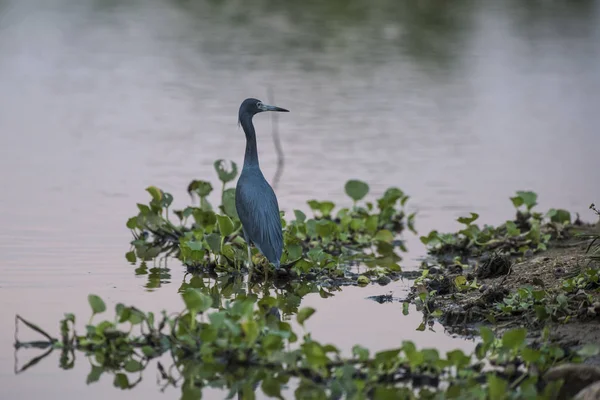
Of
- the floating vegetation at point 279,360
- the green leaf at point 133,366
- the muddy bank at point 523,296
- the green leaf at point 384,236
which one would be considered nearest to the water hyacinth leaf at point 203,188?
the green leaf at point 384,236

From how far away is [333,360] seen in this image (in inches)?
266

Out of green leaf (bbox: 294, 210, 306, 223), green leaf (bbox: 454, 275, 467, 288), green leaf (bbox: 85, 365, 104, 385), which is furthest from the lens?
green leaf (bbox: 294, 210, 306, 223)

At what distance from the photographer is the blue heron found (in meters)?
8.91

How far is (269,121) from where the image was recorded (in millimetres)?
16781

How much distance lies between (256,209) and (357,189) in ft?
6.88

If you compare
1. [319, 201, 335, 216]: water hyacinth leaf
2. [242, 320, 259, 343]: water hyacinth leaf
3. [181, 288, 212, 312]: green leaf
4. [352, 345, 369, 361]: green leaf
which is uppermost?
[319, 201, 335, 216]: water hyacinth leaf

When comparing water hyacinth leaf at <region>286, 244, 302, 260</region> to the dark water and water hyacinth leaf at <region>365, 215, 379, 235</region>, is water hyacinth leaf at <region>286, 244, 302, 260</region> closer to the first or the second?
the dark water

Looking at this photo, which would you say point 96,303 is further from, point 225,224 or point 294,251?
point 294,251

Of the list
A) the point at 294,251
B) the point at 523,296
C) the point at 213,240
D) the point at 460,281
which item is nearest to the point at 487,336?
the point at 523,296

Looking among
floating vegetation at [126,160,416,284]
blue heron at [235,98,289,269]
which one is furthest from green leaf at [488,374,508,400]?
floating vegetation at [126,160,416,284]

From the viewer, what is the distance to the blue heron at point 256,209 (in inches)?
351

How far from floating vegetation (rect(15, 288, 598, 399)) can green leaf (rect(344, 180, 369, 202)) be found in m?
3.98

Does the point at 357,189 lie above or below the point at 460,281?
above

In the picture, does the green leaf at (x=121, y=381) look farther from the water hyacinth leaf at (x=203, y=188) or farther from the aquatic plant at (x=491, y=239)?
the aquatic plant at (x=491, y=239)
